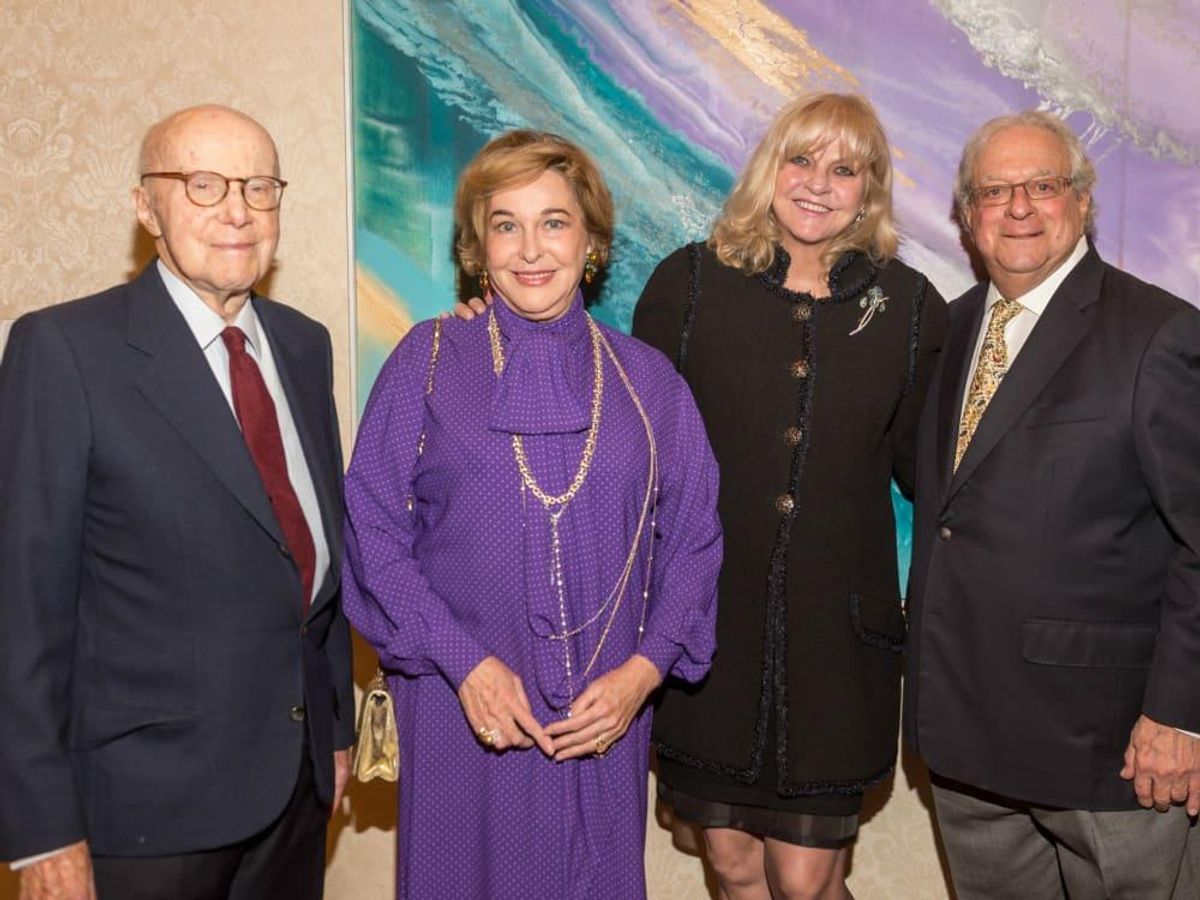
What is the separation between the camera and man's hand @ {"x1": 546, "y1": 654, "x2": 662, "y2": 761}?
230cm

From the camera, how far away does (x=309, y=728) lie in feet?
7.35

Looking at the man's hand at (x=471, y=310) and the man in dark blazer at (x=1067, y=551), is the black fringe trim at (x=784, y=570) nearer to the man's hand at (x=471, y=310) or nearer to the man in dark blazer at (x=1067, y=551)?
the man in dark blazer at (x=1067, y=551)

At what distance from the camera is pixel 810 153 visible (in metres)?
2.73

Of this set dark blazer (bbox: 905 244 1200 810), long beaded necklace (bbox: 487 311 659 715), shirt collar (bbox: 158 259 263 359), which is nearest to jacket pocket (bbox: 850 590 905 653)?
dark blazer (bbox: 905 244 1200 810)

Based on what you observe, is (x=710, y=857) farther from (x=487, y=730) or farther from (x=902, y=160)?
(x=902, y=160)

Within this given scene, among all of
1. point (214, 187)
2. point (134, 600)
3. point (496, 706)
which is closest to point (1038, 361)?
point (496, 706)

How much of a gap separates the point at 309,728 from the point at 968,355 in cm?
165

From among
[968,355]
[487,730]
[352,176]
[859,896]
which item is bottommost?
[859,896]

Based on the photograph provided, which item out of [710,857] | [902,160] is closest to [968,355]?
[902,160]

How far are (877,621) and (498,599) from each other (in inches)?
36.0

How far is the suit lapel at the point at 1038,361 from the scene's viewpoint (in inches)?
98.6

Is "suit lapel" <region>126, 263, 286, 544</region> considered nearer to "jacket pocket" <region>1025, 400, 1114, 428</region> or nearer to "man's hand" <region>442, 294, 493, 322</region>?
"man's hand" <region>442, 294, 493, 322</region>

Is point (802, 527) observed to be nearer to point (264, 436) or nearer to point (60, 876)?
point (264, 436)

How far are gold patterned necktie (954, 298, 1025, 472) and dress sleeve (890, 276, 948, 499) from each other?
0.43 feet
